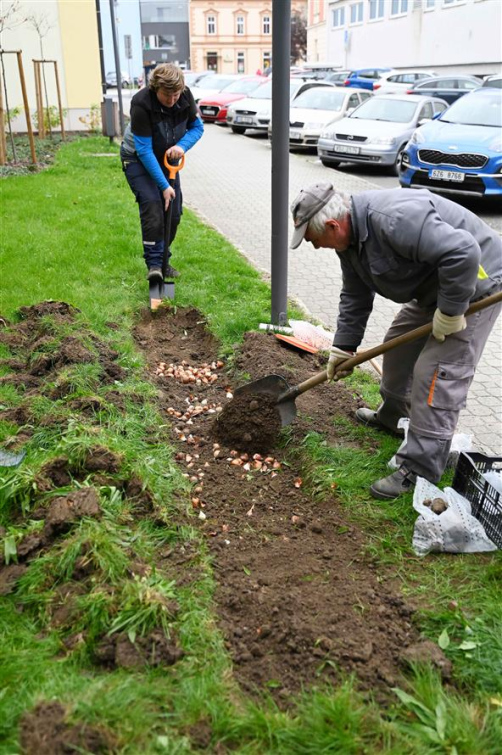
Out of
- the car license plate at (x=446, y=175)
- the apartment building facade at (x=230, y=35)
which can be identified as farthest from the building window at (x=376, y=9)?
the car license plate at (x=446, y=175)

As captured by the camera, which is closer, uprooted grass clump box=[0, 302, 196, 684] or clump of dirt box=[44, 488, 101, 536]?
uprooted grass clump box=[0, 302, 196, 684]

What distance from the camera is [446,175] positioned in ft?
37.4

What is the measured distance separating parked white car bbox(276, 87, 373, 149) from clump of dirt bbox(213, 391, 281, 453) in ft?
45.1

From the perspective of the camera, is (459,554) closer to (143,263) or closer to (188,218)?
(143,263)

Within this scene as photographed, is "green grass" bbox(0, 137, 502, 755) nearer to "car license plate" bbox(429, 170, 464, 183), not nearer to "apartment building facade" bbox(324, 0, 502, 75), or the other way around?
"car license plate" bbox(429, 170, 464, 183)

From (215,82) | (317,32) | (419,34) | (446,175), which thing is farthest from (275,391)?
(317,32)

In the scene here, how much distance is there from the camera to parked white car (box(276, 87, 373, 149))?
17328 millimetres

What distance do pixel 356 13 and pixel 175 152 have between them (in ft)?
176

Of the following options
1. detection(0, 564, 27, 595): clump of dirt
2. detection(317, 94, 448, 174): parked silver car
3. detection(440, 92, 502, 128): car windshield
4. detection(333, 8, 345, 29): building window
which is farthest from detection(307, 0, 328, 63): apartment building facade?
detection(0, 564, 27, 595): clump of dirt

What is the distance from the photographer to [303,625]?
2836 millimetres

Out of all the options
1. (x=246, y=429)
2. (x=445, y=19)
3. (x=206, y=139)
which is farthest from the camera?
(x=445, y=19)

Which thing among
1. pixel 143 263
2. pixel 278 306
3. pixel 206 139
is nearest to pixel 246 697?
pixel 278 306

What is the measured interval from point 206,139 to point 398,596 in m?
20.2

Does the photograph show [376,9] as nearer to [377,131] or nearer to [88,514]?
[377,131]
